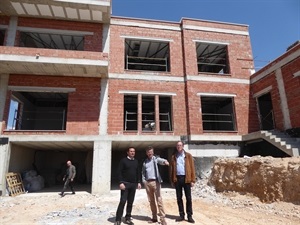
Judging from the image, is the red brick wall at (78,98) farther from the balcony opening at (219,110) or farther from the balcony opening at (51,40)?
the balcony opening at (219,110)

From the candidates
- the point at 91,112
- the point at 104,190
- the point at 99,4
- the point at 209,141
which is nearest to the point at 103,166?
the point at 104,190

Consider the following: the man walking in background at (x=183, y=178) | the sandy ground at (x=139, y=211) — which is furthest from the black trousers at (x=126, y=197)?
the man walking in background at (x=183, y=178)

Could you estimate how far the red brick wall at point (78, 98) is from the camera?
39.0 feet

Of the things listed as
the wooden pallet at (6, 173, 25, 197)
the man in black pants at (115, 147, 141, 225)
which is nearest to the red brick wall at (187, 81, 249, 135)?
the man in black pants at (115, 147, 141, 225)

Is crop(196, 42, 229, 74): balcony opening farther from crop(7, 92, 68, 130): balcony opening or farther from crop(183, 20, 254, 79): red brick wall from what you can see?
crop(7, 92, 68, 130): balcony opening

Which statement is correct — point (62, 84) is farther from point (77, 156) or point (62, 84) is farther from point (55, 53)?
point (77, 156)

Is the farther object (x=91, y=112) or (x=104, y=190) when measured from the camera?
(x=91, y=112)

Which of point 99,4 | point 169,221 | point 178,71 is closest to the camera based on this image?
point 169,221

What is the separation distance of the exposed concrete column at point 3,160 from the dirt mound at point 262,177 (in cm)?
999

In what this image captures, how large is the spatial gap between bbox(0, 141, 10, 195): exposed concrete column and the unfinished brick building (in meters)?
0.04

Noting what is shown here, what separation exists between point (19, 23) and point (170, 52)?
29.0ft

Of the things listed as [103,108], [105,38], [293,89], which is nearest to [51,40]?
[105,38]

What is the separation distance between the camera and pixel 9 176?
10891 millimetres

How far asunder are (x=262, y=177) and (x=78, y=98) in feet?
31.4
